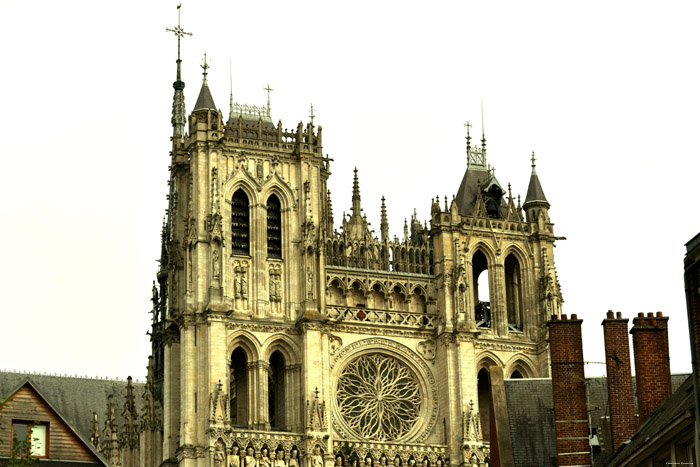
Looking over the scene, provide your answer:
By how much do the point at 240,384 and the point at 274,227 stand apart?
6415 mm

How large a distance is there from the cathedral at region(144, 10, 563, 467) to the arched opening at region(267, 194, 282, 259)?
57mm

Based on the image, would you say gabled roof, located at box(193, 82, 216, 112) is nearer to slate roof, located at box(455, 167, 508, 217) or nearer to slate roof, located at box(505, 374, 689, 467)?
slate roof, located at box(455, 167, 508, 217)

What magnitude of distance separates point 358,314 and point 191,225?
7.67 meters

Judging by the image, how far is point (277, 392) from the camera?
67625 mm

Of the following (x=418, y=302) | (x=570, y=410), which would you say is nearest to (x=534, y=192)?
(x=418, y=302)

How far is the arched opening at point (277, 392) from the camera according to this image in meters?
66.9

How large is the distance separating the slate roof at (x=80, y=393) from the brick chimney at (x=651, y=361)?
4956cm

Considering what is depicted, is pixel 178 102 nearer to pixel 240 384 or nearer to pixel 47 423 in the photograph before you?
pixel 240 384

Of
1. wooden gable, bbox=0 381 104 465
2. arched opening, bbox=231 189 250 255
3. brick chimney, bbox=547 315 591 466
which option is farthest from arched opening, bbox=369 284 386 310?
wooden gable, bbox=0 381 104 465

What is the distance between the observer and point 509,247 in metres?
72.1

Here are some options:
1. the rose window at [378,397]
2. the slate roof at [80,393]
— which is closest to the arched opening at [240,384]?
the rose window at [378,397]

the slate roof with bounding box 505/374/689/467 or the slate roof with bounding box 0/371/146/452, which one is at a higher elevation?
the slate roof with bounding box 0/371/146/452

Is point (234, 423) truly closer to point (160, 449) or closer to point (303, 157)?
point (160, 449)

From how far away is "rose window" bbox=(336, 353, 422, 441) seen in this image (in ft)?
221
